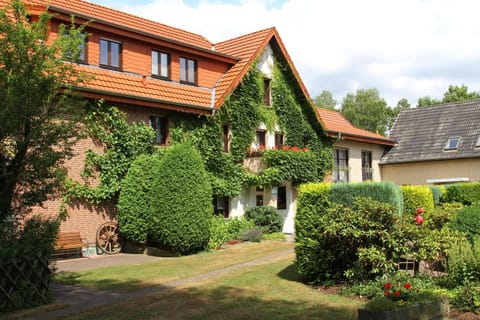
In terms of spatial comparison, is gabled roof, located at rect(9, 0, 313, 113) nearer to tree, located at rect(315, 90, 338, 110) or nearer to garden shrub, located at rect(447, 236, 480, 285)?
garden shrub, located at rect(447, 236, 480, 285)

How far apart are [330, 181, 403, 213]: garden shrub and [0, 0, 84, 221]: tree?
611 cm

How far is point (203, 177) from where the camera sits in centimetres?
1830

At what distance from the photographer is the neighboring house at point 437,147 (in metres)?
30.8

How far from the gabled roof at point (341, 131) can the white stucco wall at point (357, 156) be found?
524 mm

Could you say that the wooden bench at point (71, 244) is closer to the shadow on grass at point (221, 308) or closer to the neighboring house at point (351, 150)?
the shadow on grass at point (221, 308)

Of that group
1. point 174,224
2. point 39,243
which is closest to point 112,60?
point 174,224

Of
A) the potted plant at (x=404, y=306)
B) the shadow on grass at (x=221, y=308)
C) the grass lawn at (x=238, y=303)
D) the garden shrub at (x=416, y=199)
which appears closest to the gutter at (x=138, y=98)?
the grass lawn at (x=238, y=303)

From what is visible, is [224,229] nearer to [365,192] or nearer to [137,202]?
[137,202]

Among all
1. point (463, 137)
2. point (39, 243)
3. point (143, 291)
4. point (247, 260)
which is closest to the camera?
point (39, 243)

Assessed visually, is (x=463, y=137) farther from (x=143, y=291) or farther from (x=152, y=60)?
(x=143, y=291)

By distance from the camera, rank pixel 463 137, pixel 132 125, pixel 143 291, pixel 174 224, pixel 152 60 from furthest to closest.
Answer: pixel 463 137
pixel 152 60
pixel 132 125
pixel 174 224
pixel 143 291

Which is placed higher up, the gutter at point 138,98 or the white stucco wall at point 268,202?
the gutter at point 138,98

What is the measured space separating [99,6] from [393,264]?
18.1 m

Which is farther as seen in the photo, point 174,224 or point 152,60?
point 152,60
